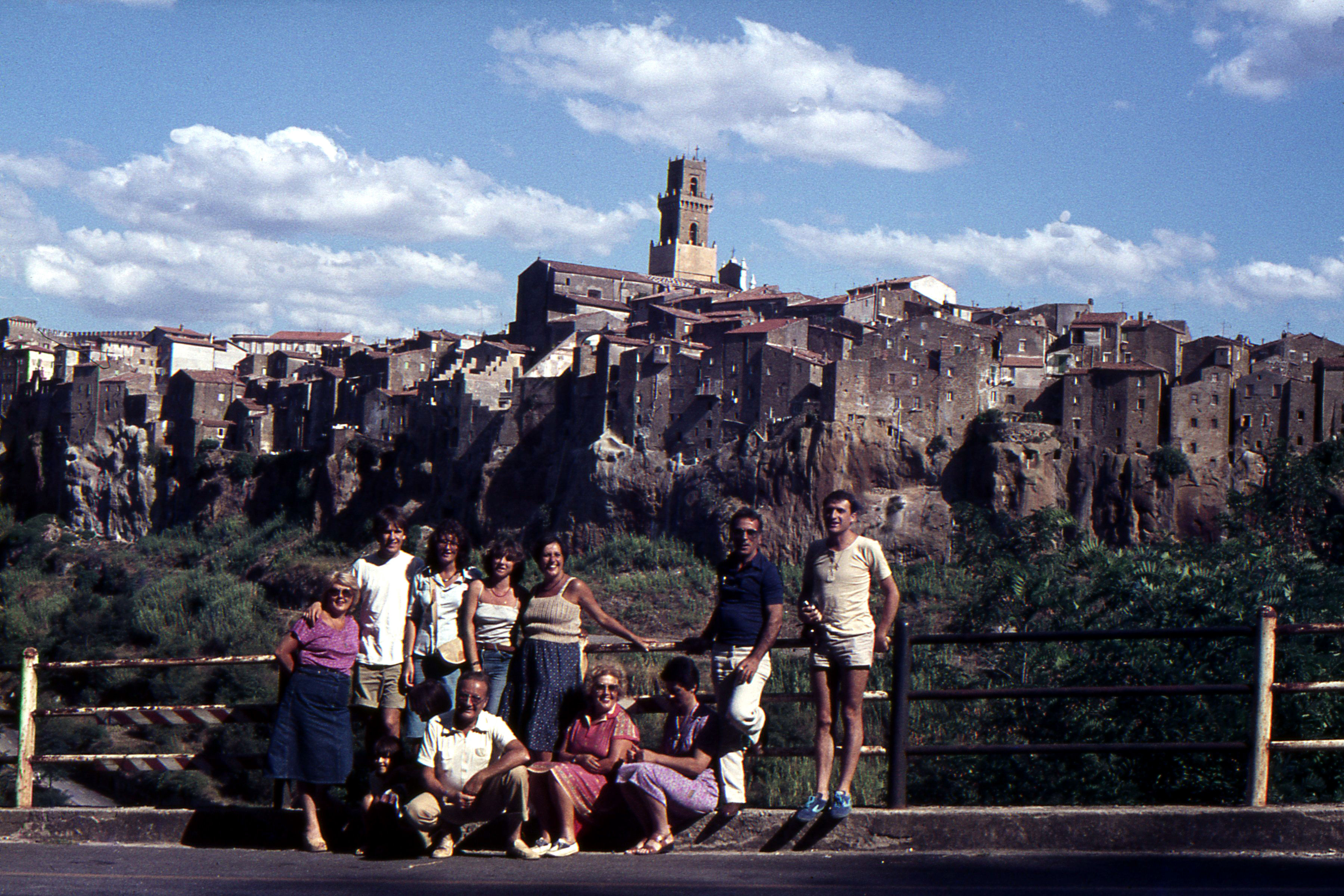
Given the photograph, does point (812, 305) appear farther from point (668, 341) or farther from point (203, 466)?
point (203, 466)

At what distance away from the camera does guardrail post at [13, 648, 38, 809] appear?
9.05 meters

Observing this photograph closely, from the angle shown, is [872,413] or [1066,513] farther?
[872,413]

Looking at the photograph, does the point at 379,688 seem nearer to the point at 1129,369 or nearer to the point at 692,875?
the point at 692,875

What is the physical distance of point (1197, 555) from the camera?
31.1 m

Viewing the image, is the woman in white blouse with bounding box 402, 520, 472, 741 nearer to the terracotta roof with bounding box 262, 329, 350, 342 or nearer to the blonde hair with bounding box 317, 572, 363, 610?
the blonde hair with bounding box 317, 572, 363, 610

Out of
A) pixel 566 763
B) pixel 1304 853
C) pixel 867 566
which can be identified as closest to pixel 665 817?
pixel 566 763

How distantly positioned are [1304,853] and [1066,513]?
55.4 metres

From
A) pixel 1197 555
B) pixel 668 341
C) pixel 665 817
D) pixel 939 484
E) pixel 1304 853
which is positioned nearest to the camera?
pixel 1304 853

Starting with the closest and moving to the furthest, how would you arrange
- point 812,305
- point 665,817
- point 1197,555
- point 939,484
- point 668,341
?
point 665,817 → point 1197,555 → point 939,484 → point 668,341 → point 812,305

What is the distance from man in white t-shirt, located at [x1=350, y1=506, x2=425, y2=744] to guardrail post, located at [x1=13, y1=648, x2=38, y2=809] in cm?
219

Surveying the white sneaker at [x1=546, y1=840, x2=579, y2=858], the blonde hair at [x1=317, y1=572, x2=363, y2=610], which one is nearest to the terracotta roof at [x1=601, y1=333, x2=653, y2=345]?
the blonde hair at [x1=317, y1=572, x2=363, y2=610]

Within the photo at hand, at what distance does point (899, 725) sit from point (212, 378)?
9671 cm

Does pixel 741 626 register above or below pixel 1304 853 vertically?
above

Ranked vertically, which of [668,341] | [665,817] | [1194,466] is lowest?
[665,817]
